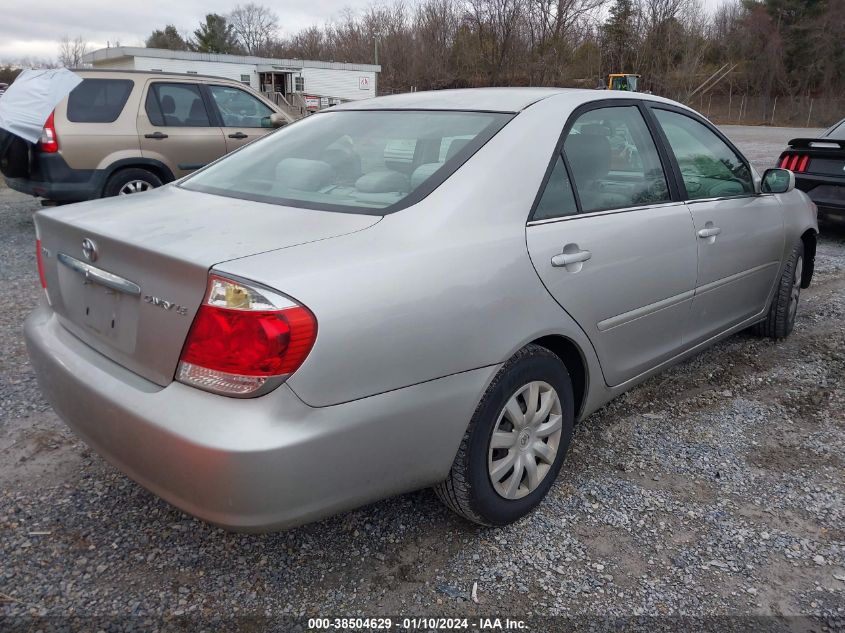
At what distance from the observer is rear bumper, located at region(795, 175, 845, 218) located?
23.9 feet

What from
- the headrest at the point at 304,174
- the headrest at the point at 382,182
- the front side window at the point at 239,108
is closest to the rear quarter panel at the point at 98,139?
the front side window at the point at 239,108

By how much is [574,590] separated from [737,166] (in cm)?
273

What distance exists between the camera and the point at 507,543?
247cm

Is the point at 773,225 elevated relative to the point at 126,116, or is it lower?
lower

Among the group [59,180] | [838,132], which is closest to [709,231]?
[838,132]

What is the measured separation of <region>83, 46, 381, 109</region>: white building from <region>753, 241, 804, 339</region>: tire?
89.9ft

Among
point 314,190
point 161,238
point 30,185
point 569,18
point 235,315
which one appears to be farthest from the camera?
point 569,18

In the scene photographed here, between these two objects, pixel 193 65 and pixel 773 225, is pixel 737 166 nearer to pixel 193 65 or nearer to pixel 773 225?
pixel 773 225

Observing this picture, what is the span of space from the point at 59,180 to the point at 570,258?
258 inches

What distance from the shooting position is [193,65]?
31.0 m

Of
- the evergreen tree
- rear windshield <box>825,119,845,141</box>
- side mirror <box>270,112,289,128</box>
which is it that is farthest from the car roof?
the evergreen tree

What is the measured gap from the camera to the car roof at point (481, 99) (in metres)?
2.75

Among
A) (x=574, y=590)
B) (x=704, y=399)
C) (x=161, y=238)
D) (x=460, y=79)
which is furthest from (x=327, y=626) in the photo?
(x=460, y=79)

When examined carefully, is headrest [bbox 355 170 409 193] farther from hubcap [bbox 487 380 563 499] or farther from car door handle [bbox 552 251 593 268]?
hubcap [bbox 487 380 563 499]
